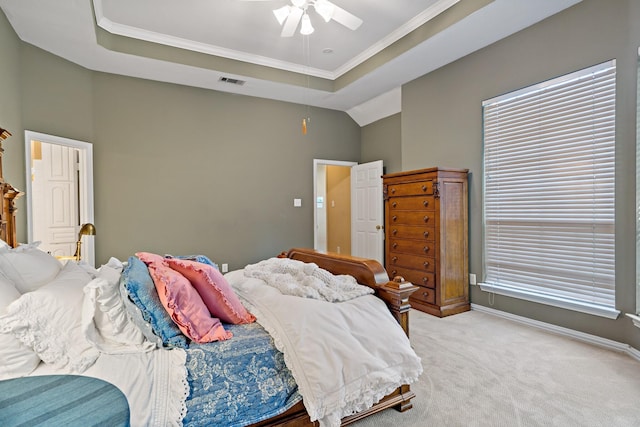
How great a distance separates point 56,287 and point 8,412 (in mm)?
791

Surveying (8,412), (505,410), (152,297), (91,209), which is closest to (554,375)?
(505,410)

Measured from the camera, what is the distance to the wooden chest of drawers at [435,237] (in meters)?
3.67

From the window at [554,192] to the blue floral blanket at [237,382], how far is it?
2803 mm

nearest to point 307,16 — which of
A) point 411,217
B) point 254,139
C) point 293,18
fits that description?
point 293,18

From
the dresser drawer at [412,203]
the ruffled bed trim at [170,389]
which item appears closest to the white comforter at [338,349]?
the ruffled bed trim at [170,389]

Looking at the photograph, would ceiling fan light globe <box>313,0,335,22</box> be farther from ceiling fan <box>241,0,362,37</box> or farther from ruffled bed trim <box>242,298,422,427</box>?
ruffled bed trim <box>242,298,422,427</box>

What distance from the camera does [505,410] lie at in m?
1.94

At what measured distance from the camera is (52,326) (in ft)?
4.31

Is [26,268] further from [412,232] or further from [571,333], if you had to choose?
[571,333]

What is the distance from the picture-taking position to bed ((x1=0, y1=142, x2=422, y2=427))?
1279 mm

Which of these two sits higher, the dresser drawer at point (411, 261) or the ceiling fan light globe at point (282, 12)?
the ceiling fan light globe at point (282, 12)

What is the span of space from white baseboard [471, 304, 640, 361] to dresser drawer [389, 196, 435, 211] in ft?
4.23

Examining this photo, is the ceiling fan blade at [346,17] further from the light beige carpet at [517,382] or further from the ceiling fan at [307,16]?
the light beige carpet at [517,382]

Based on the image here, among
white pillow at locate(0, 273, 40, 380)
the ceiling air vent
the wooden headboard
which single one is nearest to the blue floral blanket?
white pillow at locate(0, 273, 40, 380)
